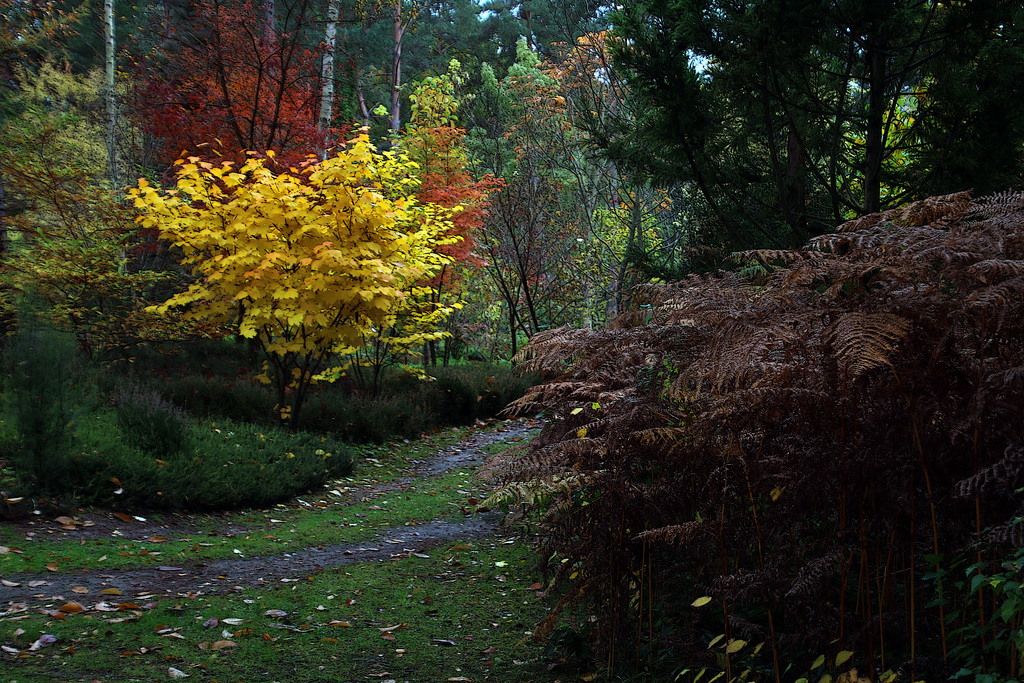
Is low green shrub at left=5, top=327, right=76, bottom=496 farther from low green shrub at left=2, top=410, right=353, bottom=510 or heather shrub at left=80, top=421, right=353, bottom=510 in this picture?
heather shrub at left=80, top=421, right=353, bottom=510

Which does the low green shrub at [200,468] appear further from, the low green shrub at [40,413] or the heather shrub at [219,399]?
the heather shrub at [219,399]

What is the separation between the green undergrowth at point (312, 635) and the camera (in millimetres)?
3240

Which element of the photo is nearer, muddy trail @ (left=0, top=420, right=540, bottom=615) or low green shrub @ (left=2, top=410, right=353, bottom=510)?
muddy trail @ (left=0, top=420, right=540, bottom=615)

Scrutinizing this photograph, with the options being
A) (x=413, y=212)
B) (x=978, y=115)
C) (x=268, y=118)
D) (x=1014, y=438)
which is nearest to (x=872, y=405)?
(x=1014, y=438)

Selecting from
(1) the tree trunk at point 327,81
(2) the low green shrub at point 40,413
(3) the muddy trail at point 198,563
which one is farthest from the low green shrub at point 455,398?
(2) the low green shrub at point 40,413

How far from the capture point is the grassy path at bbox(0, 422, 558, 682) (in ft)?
10.9

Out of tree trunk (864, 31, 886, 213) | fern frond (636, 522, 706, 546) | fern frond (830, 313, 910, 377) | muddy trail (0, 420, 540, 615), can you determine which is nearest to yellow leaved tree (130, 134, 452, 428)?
muddy trail (0, 420, 540, 615)

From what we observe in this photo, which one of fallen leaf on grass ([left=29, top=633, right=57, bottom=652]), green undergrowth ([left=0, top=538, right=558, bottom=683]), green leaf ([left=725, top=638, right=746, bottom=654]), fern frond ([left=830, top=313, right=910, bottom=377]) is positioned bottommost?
green undergrowth ([left=0, top=538, right=558, bottom=683])

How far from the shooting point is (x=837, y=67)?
7078 millimetres

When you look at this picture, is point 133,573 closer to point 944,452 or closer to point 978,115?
point 944,452

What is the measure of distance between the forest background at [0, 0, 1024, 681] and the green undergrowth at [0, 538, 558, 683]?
0.44 m

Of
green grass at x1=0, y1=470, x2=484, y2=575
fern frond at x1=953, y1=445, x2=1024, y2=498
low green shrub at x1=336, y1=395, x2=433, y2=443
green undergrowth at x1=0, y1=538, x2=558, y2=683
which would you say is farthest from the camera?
low green shrub at x1=336, y1=395, x2=433, y2=443

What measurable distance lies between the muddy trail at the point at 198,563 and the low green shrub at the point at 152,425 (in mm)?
938

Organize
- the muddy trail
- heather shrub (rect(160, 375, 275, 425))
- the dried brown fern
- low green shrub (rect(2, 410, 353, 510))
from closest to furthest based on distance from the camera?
the dried brown fern → the muddy trail → low green shrub (rect(2, 410, 353, 510)) → heather shrub (rect(160, 375, 275, 425))
